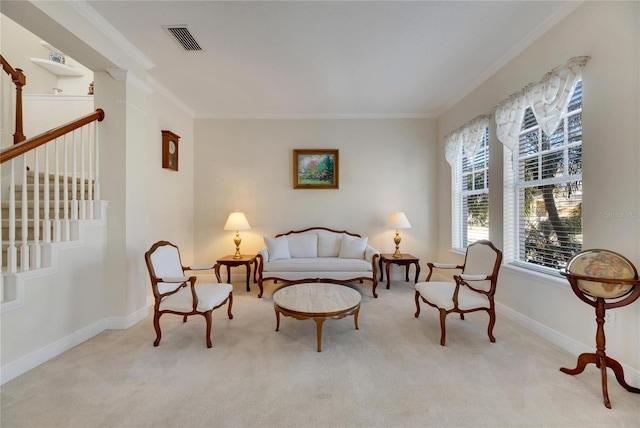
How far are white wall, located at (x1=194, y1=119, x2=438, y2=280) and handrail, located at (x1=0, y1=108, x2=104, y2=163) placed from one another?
210 cm

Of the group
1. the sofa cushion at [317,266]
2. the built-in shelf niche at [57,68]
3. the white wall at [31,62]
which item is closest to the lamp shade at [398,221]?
the sofa cushion at [317,266]

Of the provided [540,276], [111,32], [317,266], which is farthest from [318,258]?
[111,32]

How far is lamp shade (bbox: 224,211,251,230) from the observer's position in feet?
14.1

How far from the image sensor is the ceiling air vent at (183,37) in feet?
8.17

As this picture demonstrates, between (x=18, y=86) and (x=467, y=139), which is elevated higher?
(x=18, y=86)

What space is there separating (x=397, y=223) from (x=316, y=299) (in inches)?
91.6

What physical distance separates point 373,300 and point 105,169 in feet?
11.9

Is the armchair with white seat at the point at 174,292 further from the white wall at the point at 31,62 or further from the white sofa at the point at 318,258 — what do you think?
the white wall at the point at 31,62

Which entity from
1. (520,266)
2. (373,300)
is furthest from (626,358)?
(373,300)

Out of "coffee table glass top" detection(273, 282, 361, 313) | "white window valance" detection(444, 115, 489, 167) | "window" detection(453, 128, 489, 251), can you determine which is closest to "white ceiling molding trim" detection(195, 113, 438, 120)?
"white window valance" detection(444, 115, 489, 167)

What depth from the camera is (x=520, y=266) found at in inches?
115

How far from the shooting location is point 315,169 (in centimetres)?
479

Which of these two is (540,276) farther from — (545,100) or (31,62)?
(31,62)

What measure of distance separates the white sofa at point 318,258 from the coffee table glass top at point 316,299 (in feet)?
2.74
